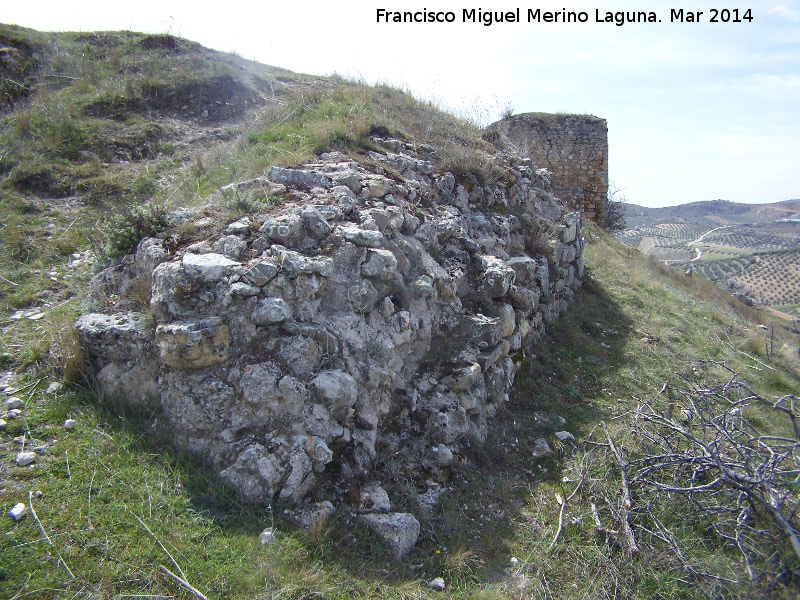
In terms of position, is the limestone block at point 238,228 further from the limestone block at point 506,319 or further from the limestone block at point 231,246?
the limestone block at point 506,319

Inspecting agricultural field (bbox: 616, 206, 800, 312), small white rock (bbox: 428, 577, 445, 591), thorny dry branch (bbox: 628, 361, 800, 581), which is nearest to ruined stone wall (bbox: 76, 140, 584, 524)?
small white rock (bbox: 428, 577, 445, 591)

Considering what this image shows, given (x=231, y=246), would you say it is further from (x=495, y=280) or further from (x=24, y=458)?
(x=495, y=280)

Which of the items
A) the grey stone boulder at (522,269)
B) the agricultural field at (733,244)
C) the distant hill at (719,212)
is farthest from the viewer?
the distant hill at (719,212)

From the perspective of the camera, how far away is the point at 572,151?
518 inches

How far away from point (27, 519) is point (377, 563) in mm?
2091

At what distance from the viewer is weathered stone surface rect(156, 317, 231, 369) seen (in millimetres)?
3344

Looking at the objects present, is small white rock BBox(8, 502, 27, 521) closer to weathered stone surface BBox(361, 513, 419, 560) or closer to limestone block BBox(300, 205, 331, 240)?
weathered stone surface BBox(361, 513, 419, 560)

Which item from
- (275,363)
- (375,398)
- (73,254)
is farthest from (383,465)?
(73,254)

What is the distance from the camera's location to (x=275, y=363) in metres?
3.47

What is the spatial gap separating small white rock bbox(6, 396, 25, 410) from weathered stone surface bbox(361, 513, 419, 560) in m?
2.64

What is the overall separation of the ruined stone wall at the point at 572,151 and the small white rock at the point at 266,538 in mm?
12344

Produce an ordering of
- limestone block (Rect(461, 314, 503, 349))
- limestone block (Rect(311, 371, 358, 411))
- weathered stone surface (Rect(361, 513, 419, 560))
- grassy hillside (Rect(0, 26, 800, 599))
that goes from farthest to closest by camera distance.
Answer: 1. limestone block (Rect(461, 314, 503, 349))
2. limestone block (Rect(311, 371, 358, 411))
3. weathered stone surface (Rect(361, 513, 419, 560))
4. grassy hillside (Rect(0, 26, 800, 599))

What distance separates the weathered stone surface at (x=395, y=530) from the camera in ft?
10.0

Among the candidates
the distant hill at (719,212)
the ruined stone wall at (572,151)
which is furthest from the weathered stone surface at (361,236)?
the distant hill at (719,212)
